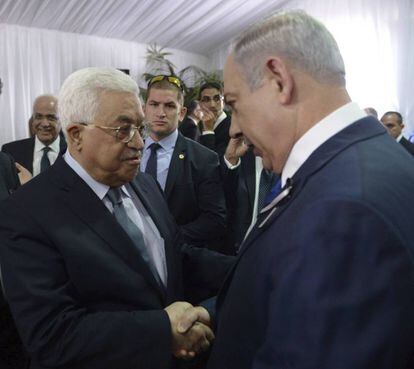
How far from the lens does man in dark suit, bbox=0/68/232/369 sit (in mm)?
1202

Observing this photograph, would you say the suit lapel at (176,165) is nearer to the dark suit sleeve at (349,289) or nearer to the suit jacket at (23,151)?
the suit jacket at (23,151)

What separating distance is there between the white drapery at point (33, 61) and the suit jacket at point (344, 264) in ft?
23.5

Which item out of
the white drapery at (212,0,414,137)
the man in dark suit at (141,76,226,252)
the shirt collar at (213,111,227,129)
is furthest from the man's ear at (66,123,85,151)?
the white drapery at (212,0,414,137)

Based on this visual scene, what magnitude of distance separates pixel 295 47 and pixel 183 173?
1.72 m

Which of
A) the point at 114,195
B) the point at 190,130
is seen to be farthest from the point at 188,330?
the point at 190,130

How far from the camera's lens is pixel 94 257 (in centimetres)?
125

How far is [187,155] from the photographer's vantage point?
2654 mm

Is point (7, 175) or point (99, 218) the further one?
point (7, 175)

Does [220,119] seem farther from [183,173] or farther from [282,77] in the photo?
[282,77]

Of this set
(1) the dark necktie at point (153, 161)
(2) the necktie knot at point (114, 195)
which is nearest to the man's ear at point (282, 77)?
(2) the necktie knot at point (114, 195)

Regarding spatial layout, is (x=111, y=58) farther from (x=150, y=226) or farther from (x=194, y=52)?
(x=150, y=226)

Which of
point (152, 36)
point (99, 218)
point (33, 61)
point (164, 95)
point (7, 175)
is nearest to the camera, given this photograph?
point (99, 218)

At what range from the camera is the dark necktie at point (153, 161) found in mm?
2677

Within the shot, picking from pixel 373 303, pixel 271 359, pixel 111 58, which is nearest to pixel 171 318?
pixel 271 359
